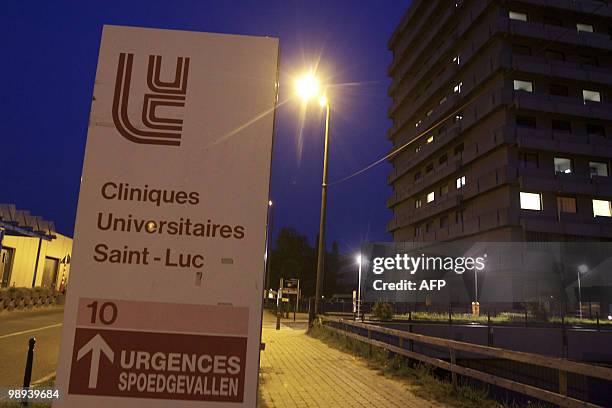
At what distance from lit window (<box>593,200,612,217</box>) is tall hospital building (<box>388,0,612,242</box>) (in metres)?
0.08

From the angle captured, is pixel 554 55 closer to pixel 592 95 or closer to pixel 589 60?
pixel 589 60

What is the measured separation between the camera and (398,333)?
10.4 m

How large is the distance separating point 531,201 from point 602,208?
6.09 metres

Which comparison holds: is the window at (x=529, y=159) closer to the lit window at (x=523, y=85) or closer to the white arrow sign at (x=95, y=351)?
the lit window at (x=523, y=85)

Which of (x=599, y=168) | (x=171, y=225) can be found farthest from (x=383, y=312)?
(x=171, y=225)

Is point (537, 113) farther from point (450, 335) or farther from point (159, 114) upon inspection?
point (159, 114)

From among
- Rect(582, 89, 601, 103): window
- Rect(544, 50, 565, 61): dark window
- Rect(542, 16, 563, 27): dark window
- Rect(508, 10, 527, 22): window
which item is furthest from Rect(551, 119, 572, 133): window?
Rect(508, 10, 527, 22): window

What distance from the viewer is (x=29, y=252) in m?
33.8

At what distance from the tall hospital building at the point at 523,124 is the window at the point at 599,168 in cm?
6

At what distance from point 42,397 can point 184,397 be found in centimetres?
459

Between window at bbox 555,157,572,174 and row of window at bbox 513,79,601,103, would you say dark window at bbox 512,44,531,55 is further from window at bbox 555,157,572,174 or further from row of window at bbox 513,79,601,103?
window at bbox 555,157,572,174

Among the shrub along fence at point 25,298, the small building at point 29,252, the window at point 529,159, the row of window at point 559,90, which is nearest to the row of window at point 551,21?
the row of window at point 559,90

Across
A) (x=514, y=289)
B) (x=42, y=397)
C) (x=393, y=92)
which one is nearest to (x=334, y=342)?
(x=42, y=397)

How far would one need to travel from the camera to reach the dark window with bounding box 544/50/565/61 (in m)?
38.1
